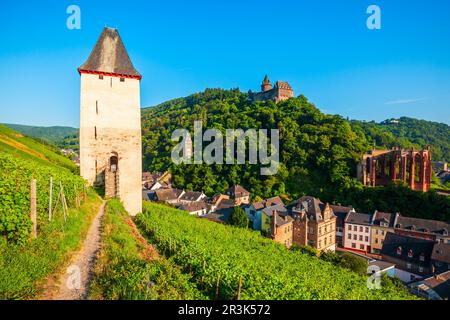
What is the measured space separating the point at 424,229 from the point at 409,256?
831cm

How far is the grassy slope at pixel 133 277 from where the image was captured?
6.70 meters

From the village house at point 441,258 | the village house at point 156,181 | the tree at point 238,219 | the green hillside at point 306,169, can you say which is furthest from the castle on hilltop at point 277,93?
the village house at point 441,258

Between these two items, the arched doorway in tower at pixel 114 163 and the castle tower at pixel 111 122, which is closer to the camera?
the castle tower at pixel 111 122

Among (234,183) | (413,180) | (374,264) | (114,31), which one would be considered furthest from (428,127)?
(114,31)

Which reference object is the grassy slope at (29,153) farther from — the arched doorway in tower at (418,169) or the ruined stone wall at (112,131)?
the arched doorway in tower at (418,169)

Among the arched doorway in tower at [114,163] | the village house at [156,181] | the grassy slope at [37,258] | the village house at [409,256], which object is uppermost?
the arched doorway in tower at [114,163]

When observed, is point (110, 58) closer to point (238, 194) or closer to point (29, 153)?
point (29, 153)

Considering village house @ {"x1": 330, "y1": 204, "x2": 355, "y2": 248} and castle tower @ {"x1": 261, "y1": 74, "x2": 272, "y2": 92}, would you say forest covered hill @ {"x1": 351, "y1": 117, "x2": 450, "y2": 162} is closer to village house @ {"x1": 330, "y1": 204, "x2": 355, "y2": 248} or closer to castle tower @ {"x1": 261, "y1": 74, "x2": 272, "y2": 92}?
castle tower @ {"x1": 261, "y1": 74, "x2": 272, "y2": 92}

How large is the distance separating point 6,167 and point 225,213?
33101 millimetres

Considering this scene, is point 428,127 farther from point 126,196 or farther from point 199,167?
point 126,196

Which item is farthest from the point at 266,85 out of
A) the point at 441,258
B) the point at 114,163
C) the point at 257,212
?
the point at 114,163

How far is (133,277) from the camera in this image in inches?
288

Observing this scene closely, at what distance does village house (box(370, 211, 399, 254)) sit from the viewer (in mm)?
41344

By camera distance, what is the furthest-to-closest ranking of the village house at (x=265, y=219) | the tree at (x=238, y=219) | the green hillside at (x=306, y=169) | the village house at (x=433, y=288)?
1. the green hillside at (x=306, y=169)
2. the village house at (x=265, y=219)
3. the tree at (x=238, y=219)
4. the village house at (x=433, y=288)
